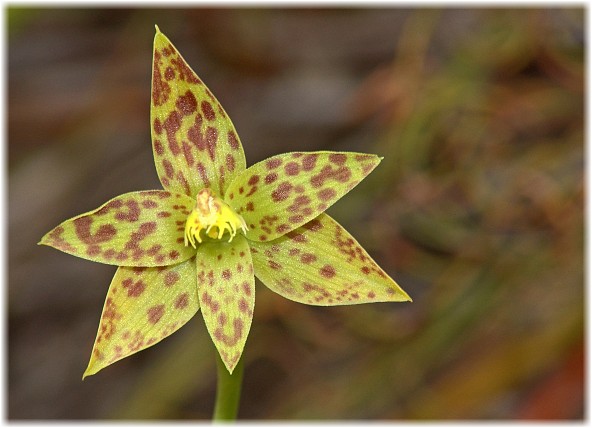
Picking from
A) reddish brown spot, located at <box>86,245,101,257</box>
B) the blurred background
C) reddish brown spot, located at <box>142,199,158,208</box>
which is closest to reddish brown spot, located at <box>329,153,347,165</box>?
reddish brown spot, located at <box>142,199,158,208</box>

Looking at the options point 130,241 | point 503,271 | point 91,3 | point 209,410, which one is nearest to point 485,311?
point 503,271

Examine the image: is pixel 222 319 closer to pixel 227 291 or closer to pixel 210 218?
pixel 227 291

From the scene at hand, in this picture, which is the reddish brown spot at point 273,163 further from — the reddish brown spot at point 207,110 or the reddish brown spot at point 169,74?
the reddish brown spot at point 169,74

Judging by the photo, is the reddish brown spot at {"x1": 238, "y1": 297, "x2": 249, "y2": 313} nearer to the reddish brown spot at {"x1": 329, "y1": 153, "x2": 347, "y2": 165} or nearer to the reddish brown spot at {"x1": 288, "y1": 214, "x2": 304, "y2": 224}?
the reddish brown spot at {"x1": 288, "y1": 214, "x2": 304, "y2": 224}

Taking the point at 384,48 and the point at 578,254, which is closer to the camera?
the point at 578,254

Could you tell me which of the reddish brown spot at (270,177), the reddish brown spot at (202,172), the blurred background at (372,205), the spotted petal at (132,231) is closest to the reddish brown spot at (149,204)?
the spotted petal at (132,231)

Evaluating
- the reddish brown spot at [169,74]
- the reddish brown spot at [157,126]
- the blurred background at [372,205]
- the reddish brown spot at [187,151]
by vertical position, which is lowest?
the blurred background at [372,205]

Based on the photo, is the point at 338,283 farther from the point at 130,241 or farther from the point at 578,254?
the point at 578,254
